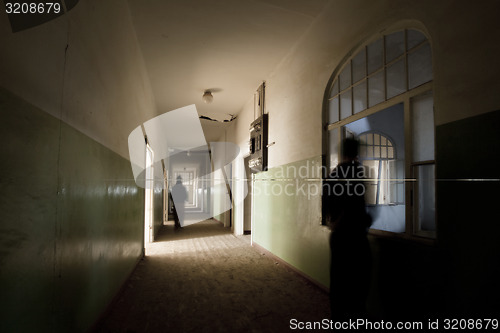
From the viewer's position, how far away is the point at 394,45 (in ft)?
7.62

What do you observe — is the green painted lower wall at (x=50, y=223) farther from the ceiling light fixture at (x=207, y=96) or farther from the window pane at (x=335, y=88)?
the ceiling light fixture at (x=207, y=96)

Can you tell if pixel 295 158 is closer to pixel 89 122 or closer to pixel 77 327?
pixel 89 122

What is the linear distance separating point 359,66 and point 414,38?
2.07 feet

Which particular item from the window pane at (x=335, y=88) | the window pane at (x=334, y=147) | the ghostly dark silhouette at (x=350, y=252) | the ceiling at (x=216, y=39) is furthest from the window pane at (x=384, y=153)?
the ghostly dark silhouette at (x=350, y=252)

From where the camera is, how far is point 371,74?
253 cm

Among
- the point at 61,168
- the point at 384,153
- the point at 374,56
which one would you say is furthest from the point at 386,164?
the point at 61,168

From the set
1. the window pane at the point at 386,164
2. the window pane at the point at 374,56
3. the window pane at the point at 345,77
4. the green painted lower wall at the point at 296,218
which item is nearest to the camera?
the window pane at the point at 374,56

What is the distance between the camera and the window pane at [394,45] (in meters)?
2.25

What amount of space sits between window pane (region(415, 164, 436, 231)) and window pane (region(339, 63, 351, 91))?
1.19 meters

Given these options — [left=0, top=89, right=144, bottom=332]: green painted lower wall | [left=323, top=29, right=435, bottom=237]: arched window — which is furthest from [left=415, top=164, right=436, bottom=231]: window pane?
[left=0, top=89, right=144, bottom=332]: green painted lower wall

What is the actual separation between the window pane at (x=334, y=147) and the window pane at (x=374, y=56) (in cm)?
78

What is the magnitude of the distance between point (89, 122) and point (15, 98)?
0.87m

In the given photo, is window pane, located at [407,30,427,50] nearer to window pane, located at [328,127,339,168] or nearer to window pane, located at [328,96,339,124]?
window pane, located at [328,96,339,124]

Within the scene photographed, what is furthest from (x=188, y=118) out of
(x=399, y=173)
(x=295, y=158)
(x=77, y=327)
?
(x=77, y=327)
